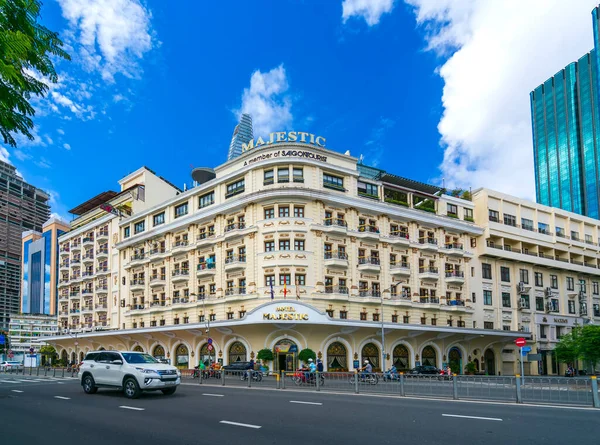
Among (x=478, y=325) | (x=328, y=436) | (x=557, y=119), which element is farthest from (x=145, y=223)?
(x=557, y=119)

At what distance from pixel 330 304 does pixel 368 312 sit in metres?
4.57

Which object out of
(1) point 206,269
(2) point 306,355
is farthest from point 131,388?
(1) point 206,269

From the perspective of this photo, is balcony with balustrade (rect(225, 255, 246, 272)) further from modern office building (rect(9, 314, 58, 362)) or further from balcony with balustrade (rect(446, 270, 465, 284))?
modern office building (rect(9, 314, 58, 362))

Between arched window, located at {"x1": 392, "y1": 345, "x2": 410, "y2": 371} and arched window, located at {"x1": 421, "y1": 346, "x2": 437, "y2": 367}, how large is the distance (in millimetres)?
2077

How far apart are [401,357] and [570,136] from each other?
124 m

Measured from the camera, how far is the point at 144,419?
43.9 ft

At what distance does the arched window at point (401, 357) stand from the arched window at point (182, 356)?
2080cm

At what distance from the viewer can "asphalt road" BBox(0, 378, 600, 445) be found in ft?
35.0

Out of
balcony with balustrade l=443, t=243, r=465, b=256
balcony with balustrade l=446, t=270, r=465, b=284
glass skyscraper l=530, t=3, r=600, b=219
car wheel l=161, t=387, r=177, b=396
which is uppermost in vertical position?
glass skyscraper l=530, t=3, r=600, b=219

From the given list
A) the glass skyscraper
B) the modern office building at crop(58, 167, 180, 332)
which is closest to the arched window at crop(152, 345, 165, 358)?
the modern office building at crop(58, 167, 180, 332)

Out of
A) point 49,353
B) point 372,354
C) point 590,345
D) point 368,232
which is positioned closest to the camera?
point 590,345

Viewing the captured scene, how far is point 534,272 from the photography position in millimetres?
63375

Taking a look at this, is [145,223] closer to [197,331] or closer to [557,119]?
[197,331]

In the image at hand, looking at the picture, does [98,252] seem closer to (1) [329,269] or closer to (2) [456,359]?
(1) [329,269]
